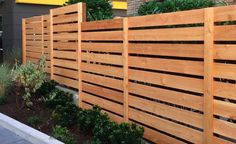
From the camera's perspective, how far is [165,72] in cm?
596

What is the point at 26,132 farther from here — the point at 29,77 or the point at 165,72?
the point at 165,72

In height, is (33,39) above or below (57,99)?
above

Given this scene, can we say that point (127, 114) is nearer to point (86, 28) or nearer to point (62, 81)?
point (86, 28)

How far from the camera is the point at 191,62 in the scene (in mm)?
5336

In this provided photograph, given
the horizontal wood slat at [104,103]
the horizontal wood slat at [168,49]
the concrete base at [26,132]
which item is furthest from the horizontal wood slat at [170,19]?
the concrete base at [26,132]

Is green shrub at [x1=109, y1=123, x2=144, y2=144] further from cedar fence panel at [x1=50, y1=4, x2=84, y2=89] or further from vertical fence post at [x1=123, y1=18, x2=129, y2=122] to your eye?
cedar fence panel at [x1=50, y1=4, x2=84, y2=89]

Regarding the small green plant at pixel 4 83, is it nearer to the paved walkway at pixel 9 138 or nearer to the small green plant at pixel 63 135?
the paved walkway at pixel 9 138

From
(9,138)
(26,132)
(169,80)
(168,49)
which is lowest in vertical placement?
(9,138)

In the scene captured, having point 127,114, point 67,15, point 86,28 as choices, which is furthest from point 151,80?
point 67,15

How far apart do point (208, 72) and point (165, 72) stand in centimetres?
104

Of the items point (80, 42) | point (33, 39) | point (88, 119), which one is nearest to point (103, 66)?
point (88, 119)

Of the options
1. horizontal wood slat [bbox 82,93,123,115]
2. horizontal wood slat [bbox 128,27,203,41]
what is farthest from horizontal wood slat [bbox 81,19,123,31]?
horizontal wood slat [bbox 82,93,123,115]

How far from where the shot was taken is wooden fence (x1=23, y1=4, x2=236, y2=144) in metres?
4.87

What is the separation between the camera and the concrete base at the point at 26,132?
6.75m
